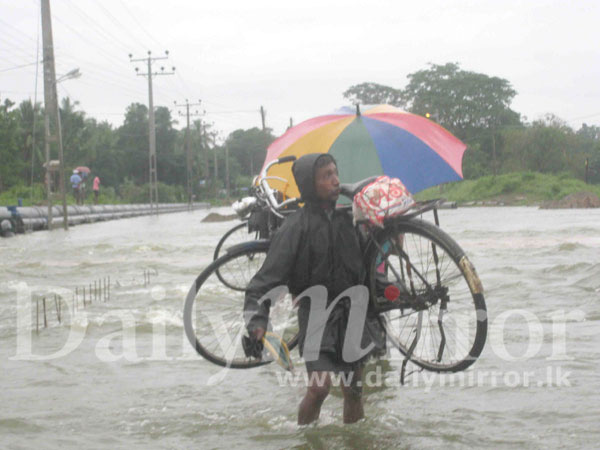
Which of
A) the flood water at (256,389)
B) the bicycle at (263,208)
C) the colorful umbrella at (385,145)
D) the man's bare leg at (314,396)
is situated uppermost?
the colorful umbrella at (385,145)

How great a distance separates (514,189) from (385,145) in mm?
55886

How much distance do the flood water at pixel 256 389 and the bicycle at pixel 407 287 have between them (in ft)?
1.02

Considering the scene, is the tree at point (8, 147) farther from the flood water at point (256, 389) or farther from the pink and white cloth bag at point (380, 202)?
the pink and white cloth bag at point (380, 202)

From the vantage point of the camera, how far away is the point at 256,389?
5273mm

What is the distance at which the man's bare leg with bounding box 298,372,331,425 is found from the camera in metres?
4.03

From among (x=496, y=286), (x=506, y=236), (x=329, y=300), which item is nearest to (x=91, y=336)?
(x=329, y=300)

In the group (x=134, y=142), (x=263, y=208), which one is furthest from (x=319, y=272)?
(x=134, y=142)

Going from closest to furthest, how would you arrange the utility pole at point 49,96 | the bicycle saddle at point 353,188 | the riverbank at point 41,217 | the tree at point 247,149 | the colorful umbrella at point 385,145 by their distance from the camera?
the bicycle saddle at point 353,188, the colorful umbrella at point 385,145, the riverbank at point 41,217, the utility pole at point 49,96, the tree at point 247,149

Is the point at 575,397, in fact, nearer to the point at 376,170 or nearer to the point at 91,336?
the point at 376,170

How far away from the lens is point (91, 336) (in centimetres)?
711

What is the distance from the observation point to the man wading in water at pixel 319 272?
13.0 ft

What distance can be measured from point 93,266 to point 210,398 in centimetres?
888

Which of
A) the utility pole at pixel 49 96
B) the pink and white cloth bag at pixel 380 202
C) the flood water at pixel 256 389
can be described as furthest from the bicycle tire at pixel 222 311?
the utility pole at pixel 49 96

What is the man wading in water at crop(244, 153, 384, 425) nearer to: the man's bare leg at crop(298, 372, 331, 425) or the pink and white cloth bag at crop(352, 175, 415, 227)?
the man's bare leg at crop(298, 372, 331, 425)
